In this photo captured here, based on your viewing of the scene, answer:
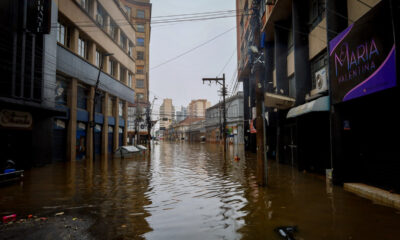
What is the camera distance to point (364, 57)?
761cm

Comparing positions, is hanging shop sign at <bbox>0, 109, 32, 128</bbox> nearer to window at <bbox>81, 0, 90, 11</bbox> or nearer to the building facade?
the building facade

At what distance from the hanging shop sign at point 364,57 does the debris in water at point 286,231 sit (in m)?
4.73

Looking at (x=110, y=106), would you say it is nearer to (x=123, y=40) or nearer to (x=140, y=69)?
(x=123, y=40)

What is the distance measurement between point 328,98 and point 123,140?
33.0 m

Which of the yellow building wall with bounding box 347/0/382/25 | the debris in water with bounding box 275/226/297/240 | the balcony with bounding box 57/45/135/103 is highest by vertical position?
the balcony with bounding box 57/45/135/103

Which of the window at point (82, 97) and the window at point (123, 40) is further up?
the window at point (123, 40)

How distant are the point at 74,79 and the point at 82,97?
3.02 meters

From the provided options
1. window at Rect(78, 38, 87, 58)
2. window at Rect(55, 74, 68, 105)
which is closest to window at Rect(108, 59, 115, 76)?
window at Rect(78, 38, 87, 58)

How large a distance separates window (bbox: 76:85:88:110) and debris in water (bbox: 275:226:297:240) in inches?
967

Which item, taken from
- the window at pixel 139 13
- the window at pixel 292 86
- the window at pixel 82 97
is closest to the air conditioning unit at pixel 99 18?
the window at pixel 82 97

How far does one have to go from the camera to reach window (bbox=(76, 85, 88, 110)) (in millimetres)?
24833

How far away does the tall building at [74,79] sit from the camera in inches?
653

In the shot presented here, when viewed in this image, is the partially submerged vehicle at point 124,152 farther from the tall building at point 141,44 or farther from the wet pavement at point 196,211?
the tall building at point 141,44

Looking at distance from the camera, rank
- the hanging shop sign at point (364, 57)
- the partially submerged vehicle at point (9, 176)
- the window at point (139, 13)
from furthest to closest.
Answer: the window at point (139, 13)
the partially submerged vehicle at point (9, 176)
the hanging shop sign at point (364, 57)
